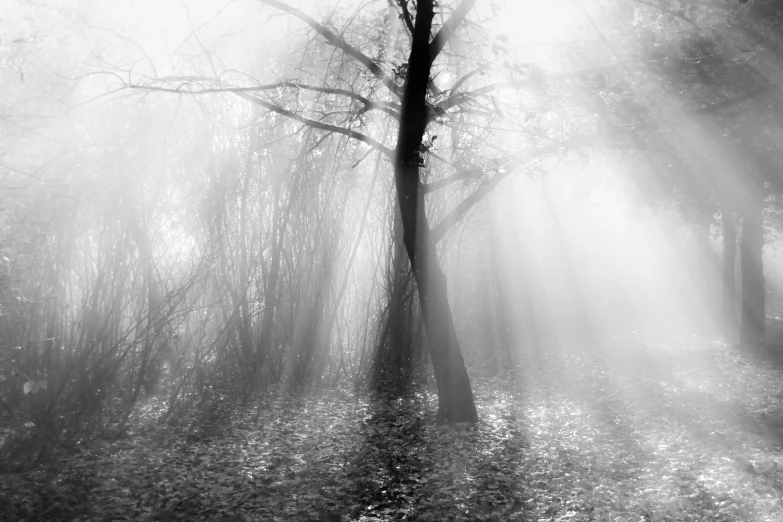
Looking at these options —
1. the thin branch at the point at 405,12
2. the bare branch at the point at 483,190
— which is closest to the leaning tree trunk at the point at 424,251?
the bare branch at the point at 483,190

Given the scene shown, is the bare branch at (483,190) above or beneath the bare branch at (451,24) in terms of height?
beneath

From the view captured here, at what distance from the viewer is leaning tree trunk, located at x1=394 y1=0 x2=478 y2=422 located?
6.21 m

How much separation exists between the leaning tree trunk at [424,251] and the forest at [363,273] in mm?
25

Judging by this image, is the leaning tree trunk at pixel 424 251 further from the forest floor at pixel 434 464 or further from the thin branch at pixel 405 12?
the forest floor at pixel 434 464

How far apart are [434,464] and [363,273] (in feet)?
15.9

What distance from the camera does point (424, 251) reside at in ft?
21.6

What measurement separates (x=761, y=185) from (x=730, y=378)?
3.32m

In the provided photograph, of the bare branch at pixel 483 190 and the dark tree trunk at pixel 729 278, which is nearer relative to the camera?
the bare branch at pixel 483 190

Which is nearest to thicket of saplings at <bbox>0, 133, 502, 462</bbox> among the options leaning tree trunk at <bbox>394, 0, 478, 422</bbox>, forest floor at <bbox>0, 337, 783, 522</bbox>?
forest floor at <bbox>0, 337, 783, 522</bbox>

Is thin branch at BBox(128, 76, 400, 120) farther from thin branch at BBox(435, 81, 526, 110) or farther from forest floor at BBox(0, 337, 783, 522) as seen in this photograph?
forest floor at BBox(0, 337, 783, 522)

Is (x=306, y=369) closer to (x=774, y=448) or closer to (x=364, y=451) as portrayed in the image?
(x=364, y=451)

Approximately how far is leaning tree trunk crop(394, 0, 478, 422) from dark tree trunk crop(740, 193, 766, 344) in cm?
768

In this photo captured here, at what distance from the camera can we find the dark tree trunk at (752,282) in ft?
38.7

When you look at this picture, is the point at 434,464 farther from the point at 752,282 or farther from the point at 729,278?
the point at 729,278
